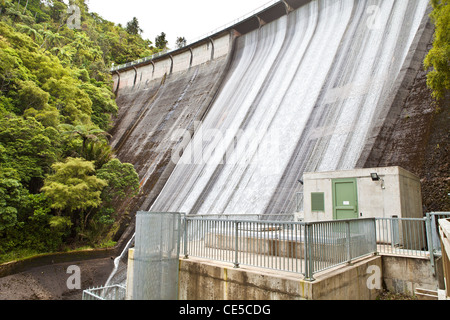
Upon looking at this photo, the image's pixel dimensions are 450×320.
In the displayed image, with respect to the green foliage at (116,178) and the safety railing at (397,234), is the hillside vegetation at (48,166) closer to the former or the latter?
the green foliage at (116,178)

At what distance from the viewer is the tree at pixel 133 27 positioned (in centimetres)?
6529

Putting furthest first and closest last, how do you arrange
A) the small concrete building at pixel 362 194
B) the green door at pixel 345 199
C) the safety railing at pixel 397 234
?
1. the green door at pixel 345 199
2. the small concrete building at pixel 362 194
3. the safety railing at pixel 397 234

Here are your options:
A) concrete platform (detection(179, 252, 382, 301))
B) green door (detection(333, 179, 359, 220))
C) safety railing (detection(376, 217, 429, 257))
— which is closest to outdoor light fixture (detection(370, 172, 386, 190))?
green door (detection(333, 179, 359, 220))

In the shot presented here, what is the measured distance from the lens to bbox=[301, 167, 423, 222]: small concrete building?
7.95 m

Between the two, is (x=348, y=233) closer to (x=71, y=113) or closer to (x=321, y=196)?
(x=321, y=196)

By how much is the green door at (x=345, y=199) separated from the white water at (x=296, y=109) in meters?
4.59

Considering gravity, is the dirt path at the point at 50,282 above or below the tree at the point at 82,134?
below

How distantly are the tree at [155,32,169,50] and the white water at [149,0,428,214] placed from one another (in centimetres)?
4160

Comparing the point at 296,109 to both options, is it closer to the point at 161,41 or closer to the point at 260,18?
the point at 260,18

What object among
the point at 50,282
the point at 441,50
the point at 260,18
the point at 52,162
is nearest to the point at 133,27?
the point at 260,18

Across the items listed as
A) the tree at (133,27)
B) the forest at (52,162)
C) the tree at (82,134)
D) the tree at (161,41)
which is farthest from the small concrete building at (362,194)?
the tree at (133,27)

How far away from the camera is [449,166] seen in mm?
10547

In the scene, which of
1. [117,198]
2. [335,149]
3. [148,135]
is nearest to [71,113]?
[148,135]

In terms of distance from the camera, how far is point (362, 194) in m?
8.40
